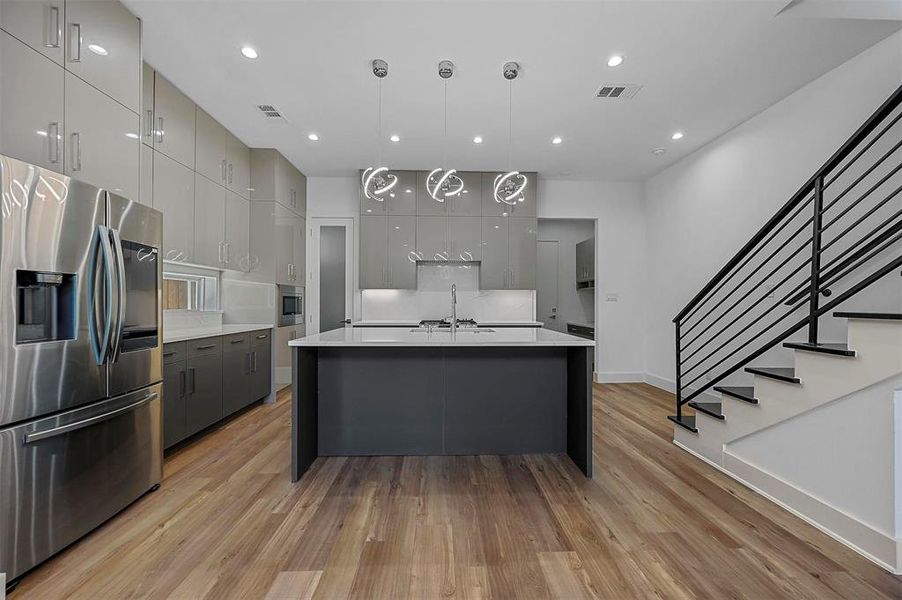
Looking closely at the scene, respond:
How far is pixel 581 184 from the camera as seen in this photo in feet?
19.7

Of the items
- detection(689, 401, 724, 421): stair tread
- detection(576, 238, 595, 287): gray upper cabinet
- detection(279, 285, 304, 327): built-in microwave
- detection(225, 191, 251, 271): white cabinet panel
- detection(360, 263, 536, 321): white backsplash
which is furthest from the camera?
detection(576, 238, 595, 287): gray upper cabinet

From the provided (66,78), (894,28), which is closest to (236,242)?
(66,78)

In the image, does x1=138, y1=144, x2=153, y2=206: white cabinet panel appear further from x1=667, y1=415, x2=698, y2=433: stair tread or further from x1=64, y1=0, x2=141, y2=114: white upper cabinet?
x1=667, y1=415, x2=698, y2=433: stair tread

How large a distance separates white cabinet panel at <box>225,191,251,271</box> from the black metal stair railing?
4.53 metres

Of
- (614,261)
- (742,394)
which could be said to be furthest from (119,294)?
(614,261)

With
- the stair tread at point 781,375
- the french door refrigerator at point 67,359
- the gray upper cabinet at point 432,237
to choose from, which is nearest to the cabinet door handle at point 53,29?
the french door refrigerator at point 67,359

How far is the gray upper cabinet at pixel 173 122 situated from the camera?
10.7 feet

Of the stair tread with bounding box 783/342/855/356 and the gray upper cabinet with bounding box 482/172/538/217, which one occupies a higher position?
the gray upper cabinet with bounding box 482/172/538/217

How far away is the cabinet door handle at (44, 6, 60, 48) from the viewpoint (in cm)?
208

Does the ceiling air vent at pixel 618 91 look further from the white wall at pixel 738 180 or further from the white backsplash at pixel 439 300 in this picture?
the white backsplash at pixel 439 300

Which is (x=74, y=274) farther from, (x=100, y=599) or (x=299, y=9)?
(x=299, y=9)

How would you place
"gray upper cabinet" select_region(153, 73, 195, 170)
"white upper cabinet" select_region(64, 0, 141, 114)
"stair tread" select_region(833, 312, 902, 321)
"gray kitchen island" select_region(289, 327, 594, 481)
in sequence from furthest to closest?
"gray upper cabinet" select_region(153, 73, 195, 170)
"gray kitchen island" select_region(289, 327, 594, 481)
"white upper cabinet" select_region(64, 0, 141, 114)
"stair tread" select_region(833, 312, 902, 321)

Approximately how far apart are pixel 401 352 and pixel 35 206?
2061 mm

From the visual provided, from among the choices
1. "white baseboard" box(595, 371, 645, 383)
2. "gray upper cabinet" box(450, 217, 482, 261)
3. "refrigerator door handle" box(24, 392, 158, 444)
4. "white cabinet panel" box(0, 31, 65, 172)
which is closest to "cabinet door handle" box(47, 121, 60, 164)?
"white cabinet panel" box(0, 31, 65, 172)
